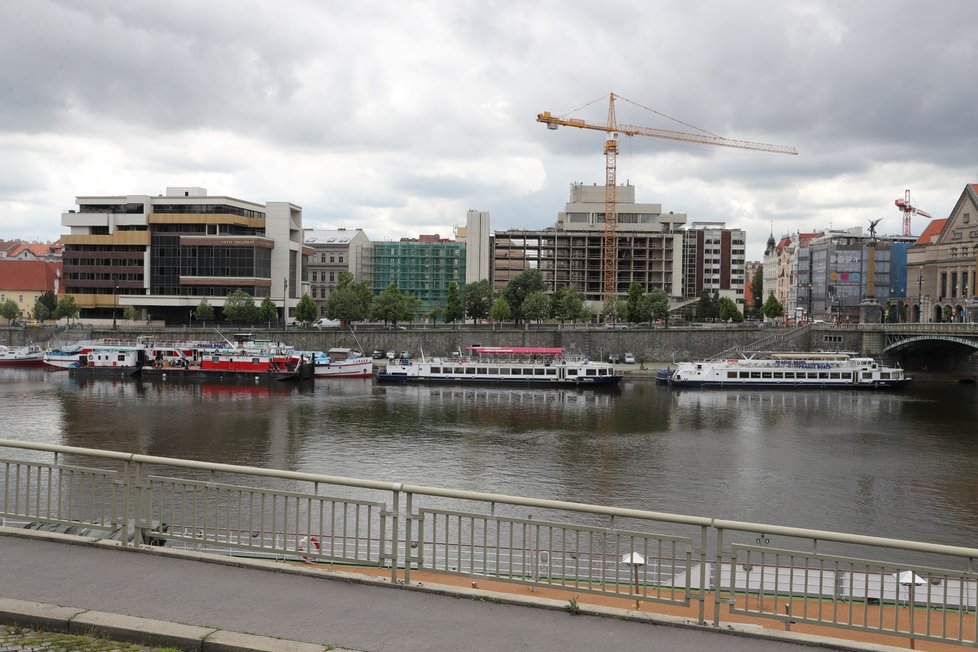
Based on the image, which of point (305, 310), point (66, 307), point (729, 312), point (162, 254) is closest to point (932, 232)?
point (729, 312)

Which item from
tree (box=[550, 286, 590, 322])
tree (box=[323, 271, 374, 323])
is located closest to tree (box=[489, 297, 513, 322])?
tree (box=[550, 286, 590, 322])

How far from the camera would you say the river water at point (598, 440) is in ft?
97.9

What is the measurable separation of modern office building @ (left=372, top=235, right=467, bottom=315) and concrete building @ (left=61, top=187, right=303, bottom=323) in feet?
125

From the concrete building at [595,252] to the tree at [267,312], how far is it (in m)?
45.8

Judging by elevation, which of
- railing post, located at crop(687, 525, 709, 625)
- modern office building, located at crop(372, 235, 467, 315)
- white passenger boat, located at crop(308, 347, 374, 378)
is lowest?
white passenger boat, located at crop(308, 347, 374, 378)

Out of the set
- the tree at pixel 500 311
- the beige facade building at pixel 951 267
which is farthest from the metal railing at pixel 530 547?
the beige facade building at pixel 951 267

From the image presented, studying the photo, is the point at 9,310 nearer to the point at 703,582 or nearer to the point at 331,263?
the point at 331,263

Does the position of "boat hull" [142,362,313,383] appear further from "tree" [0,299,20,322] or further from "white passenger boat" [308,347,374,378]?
"tree" [0,299,20,322]

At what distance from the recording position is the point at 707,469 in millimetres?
35031

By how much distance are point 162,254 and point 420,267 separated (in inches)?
1880

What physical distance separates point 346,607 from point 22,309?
120 m

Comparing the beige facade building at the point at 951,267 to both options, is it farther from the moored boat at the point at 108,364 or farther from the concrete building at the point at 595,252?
the moored boat at the point at 108,364

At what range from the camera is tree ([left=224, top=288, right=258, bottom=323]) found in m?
91.6

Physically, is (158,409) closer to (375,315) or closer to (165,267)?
(375,315)
